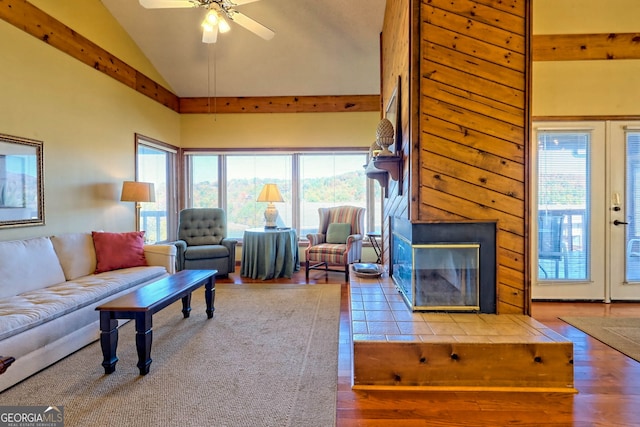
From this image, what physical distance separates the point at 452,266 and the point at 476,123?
1046 millimetres

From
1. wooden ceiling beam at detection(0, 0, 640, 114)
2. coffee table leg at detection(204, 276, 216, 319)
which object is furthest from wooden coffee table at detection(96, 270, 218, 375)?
wooden ceiling beam at detection(0, 0, 640, 114)

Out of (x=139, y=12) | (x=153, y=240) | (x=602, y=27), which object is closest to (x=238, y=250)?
(x=153, y=240)

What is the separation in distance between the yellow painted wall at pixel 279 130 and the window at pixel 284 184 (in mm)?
186

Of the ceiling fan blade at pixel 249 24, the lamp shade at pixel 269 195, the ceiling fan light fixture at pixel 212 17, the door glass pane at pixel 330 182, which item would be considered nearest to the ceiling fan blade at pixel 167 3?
the ceiling fan light fixture at pixel 212 17

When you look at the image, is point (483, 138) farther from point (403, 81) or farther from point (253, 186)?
point (253, 186)

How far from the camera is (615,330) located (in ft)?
9.64

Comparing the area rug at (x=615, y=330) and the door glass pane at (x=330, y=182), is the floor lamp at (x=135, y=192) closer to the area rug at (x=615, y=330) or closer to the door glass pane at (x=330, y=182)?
the door glass pane at (x=330, y=182)

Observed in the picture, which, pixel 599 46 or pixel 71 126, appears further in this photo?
pixel 599 46

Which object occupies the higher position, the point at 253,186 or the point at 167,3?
the point at 167,3

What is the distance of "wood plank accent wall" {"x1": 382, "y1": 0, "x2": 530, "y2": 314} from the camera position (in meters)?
2.44

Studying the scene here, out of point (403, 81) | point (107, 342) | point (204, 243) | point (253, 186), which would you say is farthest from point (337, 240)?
point (107, 342)

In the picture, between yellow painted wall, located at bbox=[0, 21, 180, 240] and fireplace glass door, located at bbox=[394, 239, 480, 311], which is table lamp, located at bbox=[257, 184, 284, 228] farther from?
fireplace glass door, located at bbox=[394, 239, 480, 311]

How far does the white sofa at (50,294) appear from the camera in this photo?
207 cm

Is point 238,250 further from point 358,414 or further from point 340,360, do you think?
point 358,414
